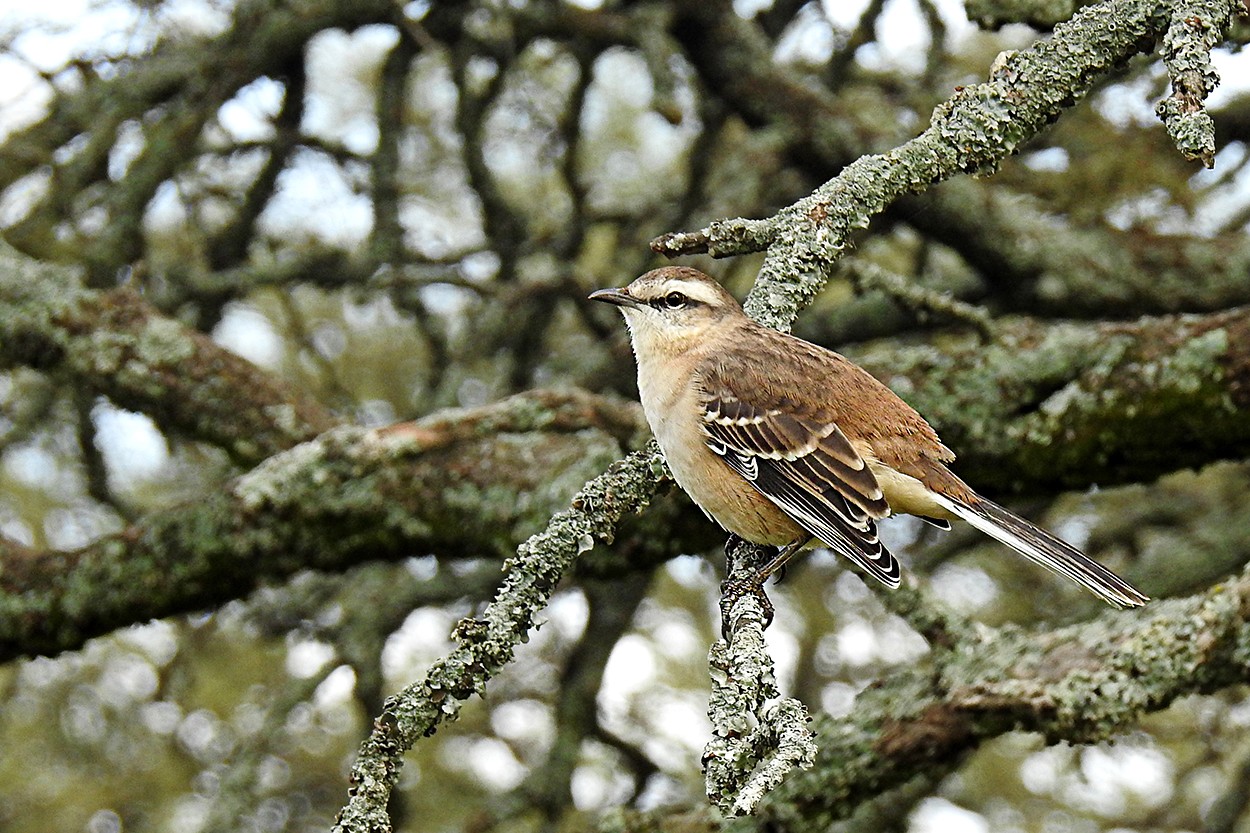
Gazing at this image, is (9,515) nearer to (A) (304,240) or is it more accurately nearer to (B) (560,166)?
(A) (304,240)

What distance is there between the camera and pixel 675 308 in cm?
456

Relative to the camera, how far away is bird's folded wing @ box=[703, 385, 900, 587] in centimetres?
369

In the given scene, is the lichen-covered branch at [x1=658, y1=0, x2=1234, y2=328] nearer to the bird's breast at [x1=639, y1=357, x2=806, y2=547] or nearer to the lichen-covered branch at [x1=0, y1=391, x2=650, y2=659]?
the bird's breast at [x1=639, y1=357, x2=806, y2=547]

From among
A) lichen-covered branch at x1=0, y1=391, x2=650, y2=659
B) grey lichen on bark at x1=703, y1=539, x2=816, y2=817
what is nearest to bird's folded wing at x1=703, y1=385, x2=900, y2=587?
lichen-covered branch at x1=0, y1=391, x2=650, y2=659

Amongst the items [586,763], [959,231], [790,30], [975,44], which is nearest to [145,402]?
[586,763]

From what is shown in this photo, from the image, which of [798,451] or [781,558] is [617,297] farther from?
[781,558]

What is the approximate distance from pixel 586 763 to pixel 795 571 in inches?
54.1

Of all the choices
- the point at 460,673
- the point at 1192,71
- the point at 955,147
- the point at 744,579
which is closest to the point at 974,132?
the point at 955,147

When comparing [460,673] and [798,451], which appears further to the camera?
[798,451]

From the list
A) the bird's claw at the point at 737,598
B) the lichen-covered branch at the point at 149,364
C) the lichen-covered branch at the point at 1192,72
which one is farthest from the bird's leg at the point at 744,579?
the lichen-covered branch at the point at 149,364

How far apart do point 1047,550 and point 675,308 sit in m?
1.47

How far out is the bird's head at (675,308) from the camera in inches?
178

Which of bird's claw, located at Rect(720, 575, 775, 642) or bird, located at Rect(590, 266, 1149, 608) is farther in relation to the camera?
bird, located at Rect(590, 266, 1149, 608)

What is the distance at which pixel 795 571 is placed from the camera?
6531mm
